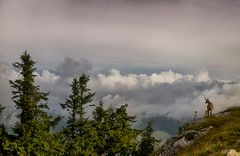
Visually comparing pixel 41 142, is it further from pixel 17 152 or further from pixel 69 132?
pixel 69 132

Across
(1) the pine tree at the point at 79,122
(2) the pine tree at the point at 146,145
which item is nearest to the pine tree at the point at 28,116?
(1) the pine tree at the point at 79,122

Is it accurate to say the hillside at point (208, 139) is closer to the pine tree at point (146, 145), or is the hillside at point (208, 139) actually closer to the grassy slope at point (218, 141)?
the grassy slope at point (218, 141)

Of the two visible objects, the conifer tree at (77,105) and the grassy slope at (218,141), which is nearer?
the grassy slope at (218,141)

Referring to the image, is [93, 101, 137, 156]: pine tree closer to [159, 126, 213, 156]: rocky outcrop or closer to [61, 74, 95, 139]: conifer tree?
[61, 74, 95, 139]: conifer tree

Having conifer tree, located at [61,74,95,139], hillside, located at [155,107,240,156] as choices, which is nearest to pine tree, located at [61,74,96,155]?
conifer tree, located at [61,74,95,139]

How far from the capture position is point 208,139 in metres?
35.6

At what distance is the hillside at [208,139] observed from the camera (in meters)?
29.4

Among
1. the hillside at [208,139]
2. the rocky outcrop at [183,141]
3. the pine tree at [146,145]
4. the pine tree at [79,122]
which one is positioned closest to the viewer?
the hillside at [208,139]

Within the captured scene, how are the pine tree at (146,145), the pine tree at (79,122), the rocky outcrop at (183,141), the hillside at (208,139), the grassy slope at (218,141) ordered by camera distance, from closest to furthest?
the grassy slope at (218,141), the hillside at (208,139), the rocky outcrop at (183,141), the pine tree at (79,122), the pine tree at (146,145)

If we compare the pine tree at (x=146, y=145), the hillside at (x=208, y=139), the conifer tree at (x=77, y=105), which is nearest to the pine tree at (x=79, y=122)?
the conifer tree at (x=77, y=105)

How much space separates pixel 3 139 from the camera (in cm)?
5072

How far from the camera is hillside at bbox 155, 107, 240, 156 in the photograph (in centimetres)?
2936

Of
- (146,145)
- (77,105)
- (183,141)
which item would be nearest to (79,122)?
(77,105)

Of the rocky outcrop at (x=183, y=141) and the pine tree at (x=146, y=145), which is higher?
the pine tree at (x=146, y=145)
